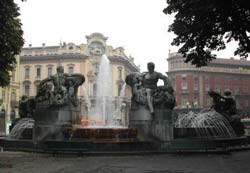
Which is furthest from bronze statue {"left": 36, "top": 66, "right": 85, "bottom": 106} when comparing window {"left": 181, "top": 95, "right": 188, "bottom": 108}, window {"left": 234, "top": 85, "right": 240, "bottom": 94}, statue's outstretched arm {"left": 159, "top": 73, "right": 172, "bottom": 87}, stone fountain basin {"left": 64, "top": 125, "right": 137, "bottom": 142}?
window {"left": 234, "top": 85, "right": 240, "bottom": 94}

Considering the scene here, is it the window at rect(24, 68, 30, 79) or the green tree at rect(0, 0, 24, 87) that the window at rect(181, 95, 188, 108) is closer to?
the window at rect(24, 68, 30, 79)

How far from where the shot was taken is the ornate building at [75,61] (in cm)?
8881

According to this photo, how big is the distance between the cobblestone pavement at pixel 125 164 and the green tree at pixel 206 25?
4.92 meters

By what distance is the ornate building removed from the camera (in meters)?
88.8

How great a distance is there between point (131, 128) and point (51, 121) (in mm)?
3342

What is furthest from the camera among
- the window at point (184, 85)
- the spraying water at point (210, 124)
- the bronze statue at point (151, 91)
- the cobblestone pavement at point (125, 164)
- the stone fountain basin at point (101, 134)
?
the window at point (184, 85)

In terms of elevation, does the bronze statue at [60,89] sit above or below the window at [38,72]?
below

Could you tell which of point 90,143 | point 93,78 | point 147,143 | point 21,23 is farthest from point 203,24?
point 93,78

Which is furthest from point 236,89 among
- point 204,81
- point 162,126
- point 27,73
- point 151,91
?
point 162,126

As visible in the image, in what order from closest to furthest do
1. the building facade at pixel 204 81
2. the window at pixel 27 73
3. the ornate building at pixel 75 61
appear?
the ornate building at pixel 75 61
the window at pixel 27 73
the building facade at pixel 204 81

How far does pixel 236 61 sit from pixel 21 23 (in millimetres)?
94534

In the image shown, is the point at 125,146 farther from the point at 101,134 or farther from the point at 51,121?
the point at 51,121

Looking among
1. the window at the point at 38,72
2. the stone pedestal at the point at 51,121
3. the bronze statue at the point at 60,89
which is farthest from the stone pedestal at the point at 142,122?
the window at the point at 38,72

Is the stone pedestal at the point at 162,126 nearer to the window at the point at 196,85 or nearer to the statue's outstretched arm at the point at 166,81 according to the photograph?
the statue's outstretched arm at the point at 166,81
